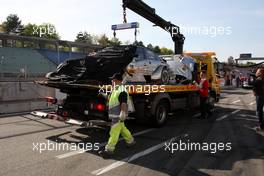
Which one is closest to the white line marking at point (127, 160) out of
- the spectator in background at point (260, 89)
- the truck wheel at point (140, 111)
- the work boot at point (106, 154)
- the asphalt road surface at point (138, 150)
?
the asphalt road surface at point (138, 150)

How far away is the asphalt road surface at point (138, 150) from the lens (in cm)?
564

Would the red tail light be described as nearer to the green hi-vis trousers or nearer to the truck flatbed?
the truck flatbed

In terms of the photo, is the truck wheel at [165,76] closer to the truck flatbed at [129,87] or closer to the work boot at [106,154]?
the truck flatbed at [129,87]

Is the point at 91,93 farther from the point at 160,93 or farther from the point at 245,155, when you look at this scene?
the point at 245,155

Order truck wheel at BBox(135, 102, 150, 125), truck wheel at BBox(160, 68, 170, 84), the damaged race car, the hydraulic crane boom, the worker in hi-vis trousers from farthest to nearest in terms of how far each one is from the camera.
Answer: the hydraulic crane boom, truck wheel at BBox(160, 68, 170, 84), truck wheel at BBox(135, 102, 150, 125), the damaged race car, the worker in hi-vis trousers

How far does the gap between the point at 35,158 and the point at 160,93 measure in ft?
14.7

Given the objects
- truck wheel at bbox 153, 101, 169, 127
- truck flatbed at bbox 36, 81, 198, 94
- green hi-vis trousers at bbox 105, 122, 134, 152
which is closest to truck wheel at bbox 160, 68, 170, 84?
truck flatbed at bbox 36, 81, 198, 94

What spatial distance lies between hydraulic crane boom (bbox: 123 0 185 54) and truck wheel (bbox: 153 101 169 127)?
4.38m

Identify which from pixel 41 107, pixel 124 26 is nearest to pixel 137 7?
pixel 124 26

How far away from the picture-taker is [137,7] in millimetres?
13039

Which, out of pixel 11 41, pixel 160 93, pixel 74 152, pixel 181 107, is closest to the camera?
pixel 74 152

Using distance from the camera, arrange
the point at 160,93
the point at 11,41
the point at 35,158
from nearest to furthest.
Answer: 1. the point at 35,158
2. the point at 160,93
3. the point at 11,41

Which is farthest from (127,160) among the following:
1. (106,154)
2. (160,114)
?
(160,114)

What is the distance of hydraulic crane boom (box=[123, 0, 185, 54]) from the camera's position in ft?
41.6
